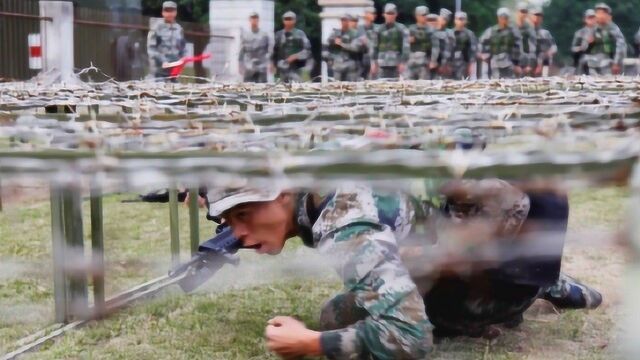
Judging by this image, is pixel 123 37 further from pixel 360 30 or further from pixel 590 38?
pixel 590 38

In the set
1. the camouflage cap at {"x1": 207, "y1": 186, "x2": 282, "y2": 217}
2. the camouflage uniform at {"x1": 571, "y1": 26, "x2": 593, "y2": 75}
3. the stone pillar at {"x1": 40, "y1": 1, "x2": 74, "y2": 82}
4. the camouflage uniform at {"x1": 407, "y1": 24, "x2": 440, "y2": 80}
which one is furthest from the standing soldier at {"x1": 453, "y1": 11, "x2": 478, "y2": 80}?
the camouflage cap at {"x1": 207, "y1": 186, "x2": 282, "y2": 217}

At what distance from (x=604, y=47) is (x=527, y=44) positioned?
1673 millimetres

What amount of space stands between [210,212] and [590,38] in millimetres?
13022

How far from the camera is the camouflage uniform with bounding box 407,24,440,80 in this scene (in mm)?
16125

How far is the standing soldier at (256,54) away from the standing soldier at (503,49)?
10.1ft

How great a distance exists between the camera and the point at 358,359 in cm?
262

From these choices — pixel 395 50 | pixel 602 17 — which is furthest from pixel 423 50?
pixel 602 17

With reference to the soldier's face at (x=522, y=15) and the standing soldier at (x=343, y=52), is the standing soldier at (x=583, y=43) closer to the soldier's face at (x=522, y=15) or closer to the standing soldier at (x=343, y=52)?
the soldier's face at (x=522, y=15)

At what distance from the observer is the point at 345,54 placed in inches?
633

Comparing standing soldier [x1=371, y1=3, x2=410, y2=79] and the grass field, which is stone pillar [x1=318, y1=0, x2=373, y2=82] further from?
the grass field

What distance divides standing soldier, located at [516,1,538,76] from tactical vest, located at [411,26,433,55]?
1311 mm

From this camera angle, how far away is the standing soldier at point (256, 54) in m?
16.1

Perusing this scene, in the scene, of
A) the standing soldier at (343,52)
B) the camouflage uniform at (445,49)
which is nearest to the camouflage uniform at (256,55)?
the standing soldier at (343,52)

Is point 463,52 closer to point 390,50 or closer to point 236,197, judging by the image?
point 390,50
